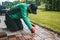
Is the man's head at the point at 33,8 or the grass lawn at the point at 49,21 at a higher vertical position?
the man's head at the point at 33,8

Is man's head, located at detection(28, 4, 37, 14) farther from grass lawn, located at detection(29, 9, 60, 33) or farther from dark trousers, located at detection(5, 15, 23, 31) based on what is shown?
grass lawn, located at detection(29, 9, 60, 33)

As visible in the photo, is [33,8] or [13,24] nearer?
[33,8]

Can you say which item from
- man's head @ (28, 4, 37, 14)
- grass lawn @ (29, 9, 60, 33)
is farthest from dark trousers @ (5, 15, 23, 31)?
grass lawn @ (29, 9, 60, 33)

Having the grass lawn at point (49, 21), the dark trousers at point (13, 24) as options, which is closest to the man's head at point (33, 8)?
the dark trousers at point (13, 24)

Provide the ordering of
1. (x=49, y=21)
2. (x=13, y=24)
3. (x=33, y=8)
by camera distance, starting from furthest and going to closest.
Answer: (x=49, y=21) → (x=13, y=24) → (x=33, y=8)

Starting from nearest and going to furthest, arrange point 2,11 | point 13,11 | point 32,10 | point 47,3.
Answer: point 32,10
point 13,11
point 2,11
point 47,3

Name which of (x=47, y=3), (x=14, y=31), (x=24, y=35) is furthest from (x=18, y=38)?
(x=47, y=3)

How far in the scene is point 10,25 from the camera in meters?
4.32

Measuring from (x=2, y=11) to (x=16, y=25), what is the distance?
195 inches

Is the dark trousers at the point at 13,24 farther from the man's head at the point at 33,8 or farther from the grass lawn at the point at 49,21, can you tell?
the grass lawn at the point at 49,21

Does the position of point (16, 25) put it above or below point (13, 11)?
below

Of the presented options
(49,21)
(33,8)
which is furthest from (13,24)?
(49,21)

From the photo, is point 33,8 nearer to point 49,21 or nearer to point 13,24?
point 13,24

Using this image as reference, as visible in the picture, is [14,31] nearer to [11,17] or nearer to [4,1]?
[11,17]
